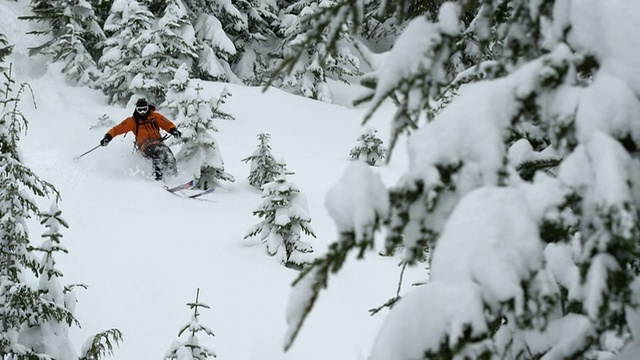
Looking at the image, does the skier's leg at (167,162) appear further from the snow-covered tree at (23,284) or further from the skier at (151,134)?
the snow-covered tree at (23,284)

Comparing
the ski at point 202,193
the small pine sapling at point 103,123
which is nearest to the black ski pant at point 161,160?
the ski at point 202,193

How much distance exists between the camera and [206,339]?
7398 mm

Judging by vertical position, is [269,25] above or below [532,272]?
above

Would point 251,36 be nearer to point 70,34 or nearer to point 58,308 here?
point 70,34

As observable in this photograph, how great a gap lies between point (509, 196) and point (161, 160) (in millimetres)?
10751

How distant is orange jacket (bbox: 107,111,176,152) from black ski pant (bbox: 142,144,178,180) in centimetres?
14

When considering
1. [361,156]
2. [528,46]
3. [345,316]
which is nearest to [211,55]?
[361,156]

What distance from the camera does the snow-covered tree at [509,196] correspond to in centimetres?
161

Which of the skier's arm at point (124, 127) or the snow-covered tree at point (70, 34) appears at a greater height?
the snow-covered tree at point (70, 34)

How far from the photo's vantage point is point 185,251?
368 inches

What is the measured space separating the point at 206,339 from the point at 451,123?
6.23 m

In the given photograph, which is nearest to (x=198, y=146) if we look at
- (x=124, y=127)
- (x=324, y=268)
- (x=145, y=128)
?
(x=145, y=128)

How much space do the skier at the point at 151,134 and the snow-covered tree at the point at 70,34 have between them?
19.0 feet

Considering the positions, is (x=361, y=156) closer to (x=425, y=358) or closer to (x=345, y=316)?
(x=345, y=316)
